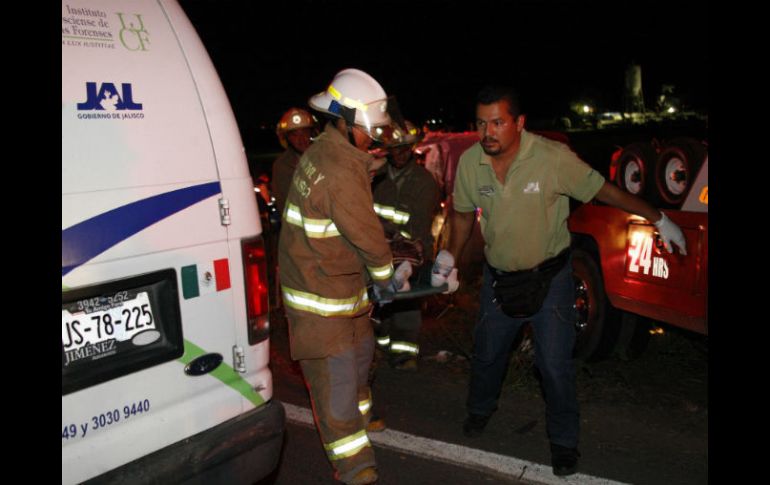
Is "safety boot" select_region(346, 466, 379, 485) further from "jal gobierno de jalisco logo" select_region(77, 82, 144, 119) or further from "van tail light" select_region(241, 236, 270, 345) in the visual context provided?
"jal gobierno de jalisco logo" select_region(77, 82, 144, 119)

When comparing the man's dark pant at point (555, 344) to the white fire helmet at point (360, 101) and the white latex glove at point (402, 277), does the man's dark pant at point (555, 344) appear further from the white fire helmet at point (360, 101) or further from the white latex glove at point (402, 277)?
the white fire helmet at point (360, 101)

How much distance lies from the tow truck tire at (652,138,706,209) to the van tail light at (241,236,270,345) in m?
2.96

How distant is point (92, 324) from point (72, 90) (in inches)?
32.2

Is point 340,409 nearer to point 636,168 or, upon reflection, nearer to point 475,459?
point 475,459

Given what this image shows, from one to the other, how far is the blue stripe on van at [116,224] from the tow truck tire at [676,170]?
325 centimetres

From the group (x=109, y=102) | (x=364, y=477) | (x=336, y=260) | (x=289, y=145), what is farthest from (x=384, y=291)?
(x=289, y=145)

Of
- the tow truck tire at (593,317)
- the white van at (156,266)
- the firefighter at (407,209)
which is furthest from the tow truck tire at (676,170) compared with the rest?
the white van at (156,266)

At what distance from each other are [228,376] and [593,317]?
11.1 feet

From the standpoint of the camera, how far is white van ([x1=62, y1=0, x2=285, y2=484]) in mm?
2533

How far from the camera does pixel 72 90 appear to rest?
253 cm

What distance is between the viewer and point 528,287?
399cm

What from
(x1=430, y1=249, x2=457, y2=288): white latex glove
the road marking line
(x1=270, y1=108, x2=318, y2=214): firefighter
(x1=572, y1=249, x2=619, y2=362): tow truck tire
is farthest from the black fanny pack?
(x1=270, y1=108, x2=318, y2=214): firefighter

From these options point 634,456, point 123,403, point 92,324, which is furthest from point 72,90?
point 634,456
